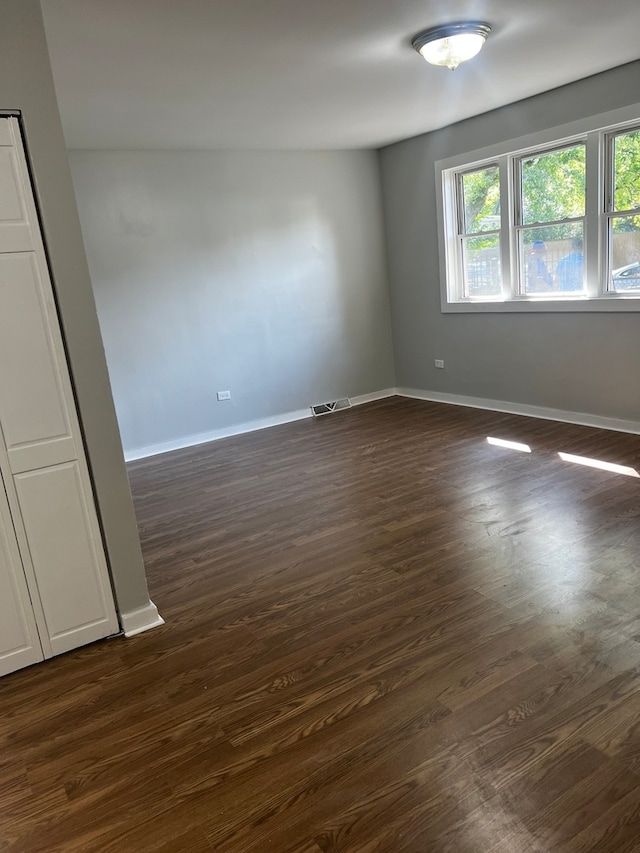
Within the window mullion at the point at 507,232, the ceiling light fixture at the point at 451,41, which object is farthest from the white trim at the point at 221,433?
the ceiling light fixture at the point at 451,41

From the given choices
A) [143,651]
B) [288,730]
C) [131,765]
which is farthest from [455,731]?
[143,651]

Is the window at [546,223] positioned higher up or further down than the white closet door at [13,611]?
higher up

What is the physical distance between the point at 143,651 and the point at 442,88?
4030 mm

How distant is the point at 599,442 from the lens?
457cm

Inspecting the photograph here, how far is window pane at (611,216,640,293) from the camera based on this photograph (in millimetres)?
4480

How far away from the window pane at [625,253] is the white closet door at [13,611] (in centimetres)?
439

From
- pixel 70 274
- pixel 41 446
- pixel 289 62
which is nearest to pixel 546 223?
pixel 289 62

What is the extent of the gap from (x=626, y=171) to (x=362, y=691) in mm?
4155

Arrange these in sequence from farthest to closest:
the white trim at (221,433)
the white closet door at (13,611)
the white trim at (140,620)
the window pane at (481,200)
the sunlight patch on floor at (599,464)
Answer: the white trim at (221,433), the window pane at (481,200), the sunlight patch on floor at (599,464), the white trim at (140,620), the white closet door at (13,611)

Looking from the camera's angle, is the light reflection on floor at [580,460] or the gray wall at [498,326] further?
the gray wall at [498,326]

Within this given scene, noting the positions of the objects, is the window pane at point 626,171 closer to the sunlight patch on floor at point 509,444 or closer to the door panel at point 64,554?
the sunlight patch on floor at point 509,444

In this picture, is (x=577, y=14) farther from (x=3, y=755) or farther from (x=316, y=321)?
(x=3, y=755)

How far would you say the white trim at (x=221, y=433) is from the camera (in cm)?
555

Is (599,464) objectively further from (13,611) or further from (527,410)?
(13,611)
